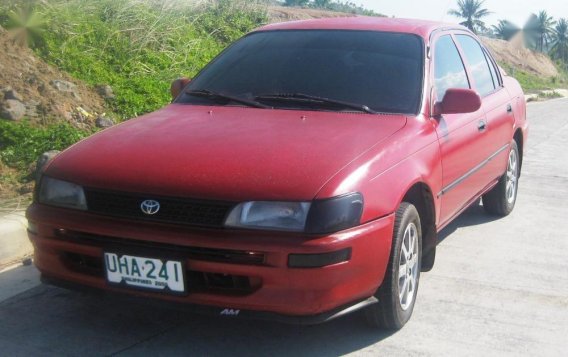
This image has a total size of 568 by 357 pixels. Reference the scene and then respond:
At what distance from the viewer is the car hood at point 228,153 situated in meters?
3.61

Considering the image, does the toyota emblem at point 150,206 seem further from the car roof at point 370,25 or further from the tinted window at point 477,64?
the tinted window at point 477,64

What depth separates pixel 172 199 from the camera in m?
3.63

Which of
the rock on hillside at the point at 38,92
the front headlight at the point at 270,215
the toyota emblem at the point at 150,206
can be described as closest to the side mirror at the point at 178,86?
the toyota emblem at the point at 150,206

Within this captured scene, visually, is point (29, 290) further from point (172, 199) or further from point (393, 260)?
point (393, 260)

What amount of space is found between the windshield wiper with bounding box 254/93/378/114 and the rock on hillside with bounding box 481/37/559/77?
42.8 metres

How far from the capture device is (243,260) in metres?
3.49

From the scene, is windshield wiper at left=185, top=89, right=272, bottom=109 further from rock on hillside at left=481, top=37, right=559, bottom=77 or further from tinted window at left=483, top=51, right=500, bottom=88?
rock on hillside at left=481, top=37, right=559, bottom=77

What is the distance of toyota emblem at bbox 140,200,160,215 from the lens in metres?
3.65

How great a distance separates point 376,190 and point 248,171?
0.63m

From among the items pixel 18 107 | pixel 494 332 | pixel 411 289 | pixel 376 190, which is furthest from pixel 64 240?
pixel 18 107

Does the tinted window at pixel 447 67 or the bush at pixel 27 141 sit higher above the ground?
the tinted window at pixel 447 67

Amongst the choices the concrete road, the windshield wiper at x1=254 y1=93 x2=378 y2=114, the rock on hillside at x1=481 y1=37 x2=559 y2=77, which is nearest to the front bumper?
the concrete road

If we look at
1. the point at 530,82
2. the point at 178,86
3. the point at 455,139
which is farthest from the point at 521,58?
the point at 178,86

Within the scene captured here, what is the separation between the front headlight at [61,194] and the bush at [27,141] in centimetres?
270
